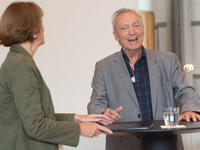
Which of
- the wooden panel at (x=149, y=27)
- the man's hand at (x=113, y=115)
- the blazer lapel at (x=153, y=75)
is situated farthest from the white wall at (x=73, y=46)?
the man's hand at (x=113, y=115)

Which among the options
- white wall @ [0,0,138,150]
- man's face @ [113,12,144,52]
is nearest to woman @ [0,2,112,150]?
man's face @ [113,12,144,52]

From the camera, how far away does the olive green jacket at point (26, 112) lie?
4.99 ft

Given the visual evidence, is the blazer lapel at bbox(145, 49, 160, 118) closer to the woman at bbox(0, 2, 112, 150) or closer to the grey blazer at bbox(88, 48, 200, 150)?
the grey blazer at bbox(88, 48, 200, 150)

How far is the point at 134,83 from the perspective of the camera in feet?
8.38

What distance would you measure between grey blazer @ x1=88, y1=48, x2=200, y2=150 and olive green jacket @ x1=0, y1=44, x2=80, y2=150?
0.76 metres

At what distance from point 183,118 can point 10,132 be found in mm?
1154

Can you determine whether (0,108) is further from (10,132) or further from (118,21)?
(118,21)

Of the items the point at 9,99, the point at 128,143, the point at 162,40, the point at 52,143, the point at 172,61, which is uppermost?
the point at 162,40

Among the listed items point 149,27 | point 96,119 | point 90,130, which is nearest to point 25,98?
point 90,130

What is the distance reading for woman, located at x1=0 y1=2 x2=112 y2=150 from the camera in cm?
152

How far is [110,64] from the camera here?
2697 millimetres

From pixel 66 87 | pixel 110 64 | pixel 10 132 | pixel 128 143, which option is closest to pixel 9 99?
pixel 10 132

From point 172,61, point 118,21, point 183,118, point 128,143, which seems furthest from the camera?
point 118,21

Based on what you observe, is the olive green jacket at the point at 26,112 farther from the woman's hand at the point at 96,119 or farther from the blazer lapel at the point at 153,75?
the blazer lapel at the point at 153,75
